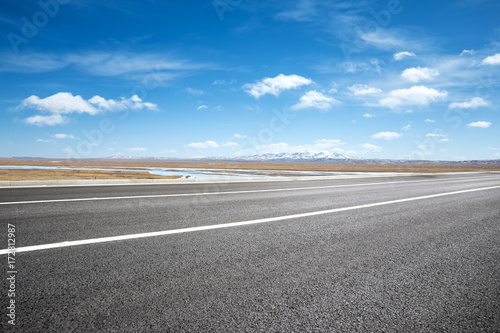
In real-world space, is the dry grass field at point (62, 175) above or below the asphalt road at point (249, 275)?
below

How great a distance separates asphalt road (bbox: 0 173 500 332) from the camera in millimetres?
2188

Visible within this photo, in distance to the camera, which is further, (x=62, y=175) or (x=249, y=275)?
(x=62, y=175)

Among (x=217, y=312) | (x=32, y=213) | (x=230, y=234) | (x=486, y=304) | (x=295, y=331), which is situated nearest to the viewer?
(x=295, y=331)

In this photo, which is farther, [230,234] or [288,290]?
[230,234]

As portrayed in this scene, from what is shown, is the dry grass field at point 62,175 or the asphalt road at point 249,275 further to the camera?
the dry grass field at point 62,175

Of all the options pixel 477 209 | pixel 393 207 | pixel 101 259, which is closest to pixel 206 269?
pixel 101 259

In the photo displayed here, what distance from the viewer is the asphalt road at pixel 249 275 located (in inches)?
86.1

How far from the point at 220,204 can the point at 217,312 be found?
5835 mm

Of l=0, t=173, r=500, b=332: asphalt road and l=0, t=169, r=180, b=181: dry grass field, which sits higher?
l=0, t=173, r=500, b=332: asphalt road

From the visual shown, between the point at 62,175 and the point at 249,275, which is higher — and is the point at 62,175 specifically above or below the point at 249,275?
below

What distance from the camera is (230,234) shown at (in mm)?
4715

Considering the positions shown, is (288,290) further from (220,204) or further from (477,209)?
(477,209)

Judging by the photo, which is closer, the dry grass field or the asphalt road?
the asphalt road

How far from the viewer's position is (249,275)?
3.01 meters
